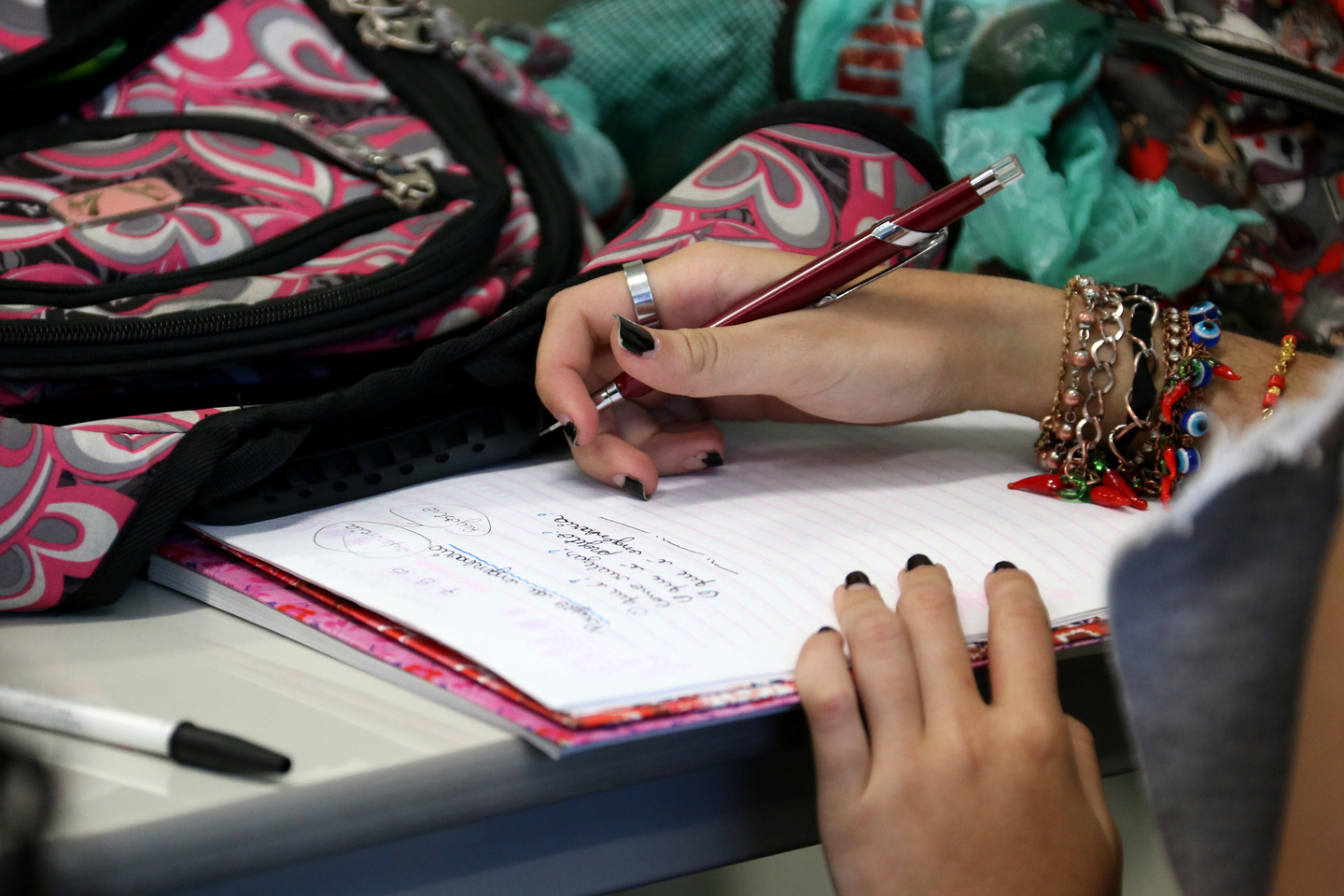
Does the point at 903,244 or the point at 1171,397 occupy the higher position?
the point at 903,244

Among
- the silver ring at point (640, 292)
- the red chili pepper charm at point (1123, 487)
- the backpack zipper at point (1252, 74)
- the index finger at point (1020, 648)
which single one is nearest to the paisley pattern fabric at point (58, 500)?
the silver ring at point (640, 292)

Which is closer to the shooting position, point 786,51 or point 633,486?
point 633,486

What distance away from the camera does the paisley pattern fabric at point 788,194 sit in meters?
0.57

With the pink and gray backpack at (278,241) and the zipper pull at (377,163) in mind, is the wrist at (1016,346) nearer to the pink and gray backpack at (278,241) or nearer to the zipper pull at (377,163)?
the pink and gray backpack at (278,241)

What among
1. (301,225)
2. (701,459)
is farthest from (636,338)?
(301,225)

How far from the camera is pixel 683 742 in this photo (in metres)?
0.32

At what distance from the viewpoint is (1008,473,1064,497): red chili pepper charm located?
0.50m

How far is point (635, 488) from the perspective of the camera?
500 mm

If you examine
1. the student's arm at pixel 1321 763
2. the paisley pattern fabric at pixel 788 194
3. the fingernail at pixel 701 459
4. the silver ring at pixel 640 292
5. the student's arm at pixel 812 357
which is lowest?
the student's arm at pixel 1321 763

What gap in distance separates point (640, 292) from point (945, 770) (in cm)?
30

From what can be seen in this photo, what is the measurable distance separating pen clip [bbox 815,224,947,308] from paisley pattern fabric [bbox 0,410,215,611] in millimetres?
338

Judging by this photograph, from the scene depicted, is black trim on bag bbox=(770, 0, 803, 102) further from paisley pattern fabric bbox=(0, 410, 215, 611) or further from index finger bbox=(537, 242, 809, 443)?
paisley pattern fabric bbox=(0, 410, 215, 611)

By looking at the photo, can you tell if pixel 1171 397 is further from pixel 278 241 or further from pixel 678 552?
pixel 278 241

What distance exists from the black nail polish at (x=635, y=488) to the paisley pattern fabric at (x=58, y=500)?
8.7 inches
